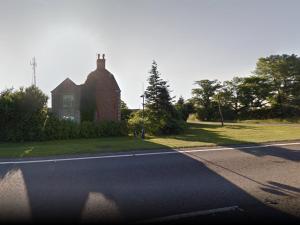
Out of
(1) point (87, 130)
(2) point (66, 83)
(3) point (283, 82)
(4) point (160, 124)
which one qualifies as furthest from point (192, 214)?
(3) point (283, 82)

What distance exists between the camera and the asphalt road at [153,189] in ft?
15.5

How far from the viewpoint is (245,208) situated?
4.96m

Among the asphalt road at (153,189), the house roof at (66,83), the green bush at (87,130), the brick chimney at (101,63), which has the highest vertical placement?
the brick chimney at (101,63)

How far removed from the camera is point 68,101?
96.2 ft

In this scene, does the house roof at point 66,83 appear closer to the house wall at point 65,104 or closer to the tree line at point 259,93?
the house wall at point 65,104

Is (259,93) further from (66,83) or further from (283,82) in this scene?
(66,83)

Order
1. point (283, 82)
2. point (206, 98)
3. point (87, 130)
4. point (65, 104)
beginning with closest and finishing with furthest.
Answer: point (87, 130) < point (65, 104) < point (283, 82) < point (206, 98)

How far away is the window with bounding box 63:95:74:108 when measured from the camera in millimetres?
29188

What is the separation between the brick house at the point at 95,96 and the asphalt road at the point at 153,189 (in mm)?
18911

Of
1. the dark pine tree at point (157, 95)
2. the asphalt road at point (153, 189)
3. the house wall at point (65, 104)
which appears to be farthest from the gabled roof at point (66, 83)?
the asphalt road at point (153, 189)

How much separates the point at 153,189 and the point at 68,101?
24.8 m

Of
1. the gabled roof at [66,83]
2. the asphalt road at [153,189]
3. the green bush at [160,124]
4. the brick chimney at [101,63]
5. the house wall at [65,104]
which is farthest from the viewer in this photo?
the gabled roof at [66,83]

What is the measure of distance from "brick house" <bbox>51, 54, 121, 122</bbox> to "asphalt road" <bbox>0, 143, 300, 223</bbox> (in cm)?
1891

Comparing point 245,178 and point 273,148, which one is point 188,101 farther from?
point 245,178
